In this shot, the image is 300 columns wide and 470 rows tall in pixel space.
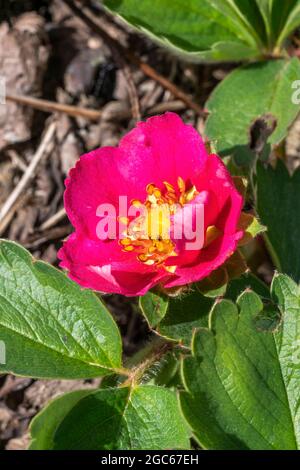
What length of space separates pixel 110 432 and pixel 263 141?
3.21 feet

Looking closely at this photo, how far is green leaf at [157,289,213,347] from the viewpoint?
1.70 meters

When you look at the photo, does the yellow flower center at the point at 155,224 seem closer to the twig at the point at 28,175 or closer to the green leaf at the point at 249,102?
the green leaf at the point at 249,102

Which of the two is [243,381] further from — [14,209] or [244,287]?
[14,209]

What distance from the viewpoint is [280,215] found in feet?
6.51

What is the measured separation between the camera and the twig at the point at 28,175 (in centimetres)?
265

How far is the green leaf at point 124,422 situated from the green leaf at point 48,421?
0.32 ft

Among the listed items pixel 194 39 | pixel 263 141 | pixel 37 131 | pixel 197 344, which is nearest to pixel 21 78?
pixel 37 131

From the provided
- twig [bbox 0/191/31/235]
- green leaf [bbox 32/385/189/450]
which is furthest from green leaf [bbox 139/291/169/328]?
twig [bbox 0/191/31/235]

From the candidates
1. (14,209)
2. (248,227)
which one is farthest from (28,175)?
(248,227)

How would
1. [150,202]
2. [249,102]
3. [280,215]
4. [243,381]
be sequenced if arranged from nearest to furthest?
[243,381] → [150,202] → [280,215] → [249,102]

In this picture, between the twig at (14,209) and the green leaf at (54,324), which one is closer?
the green leaf at (54,324)

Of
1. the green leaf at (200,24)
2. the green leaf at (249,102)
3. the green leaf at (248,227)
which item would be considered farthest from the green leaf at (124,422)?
the green leaf at (200,24)

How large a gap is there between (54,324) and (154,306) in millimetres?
295

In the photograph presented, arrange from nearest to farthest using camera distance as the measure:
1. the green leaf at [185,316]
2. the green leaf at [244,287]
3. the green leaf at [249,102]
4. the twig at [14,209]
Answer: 1. the green leaf at [185,316]
2. the green leaf at [244,287]
3. the green leaf at [249,102]
4. the twig at [14,209]
